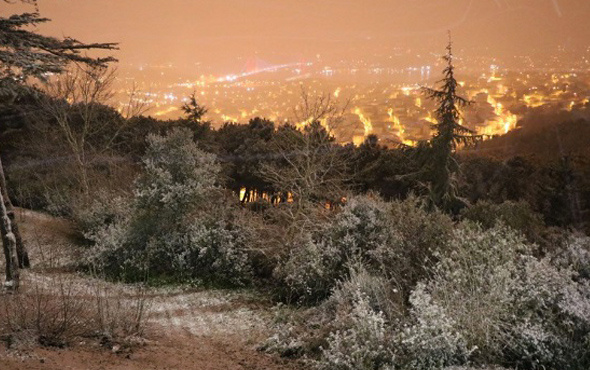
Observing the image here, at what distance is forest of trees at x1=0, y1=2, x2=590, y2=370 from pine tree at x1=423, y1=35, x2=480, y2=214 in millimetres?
99

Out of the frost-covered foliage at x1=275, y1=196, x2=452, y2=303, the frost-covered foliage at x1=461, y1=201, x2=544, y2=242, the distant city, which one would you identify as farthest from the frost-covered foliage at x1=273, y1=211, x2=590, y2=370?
the distant city

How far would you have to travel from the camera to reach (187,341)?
812 centimetres

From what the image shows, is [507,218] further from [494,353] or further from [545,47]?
[545,47]

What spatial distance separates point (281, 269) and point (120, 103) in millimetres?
21430

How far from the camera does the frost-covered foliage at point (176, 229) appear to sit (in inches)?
504

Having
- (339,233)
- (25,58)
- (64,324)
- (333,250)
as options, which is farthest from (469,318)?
(25,58)

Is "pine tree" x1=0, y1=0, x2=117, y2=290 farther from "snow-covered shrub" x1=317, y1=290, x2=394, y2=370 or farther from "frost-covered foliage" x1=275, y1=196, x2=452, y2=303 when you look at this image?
"snow-covered shrub" x1=317, y1=290, x2=394, y2=370

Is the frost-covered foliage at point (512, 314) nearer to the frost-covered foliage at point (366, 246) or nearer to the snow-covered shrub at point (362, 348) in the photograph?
the snow-covered shrub at point (362, 348)

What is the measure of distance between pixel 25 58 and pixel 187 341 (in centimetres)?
625

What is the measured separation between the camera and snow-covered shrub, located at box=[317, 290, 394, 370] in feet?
20.9

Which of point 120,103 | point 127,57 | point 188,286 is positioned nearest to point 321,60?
point 127,57

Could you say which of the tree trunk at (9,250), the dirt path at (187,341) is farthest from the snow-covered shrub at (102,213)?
the tree trunk at (9,250)

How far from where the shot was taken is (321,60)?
83250mm

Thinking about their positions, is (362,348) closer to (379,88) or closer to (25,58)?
(25,58)
